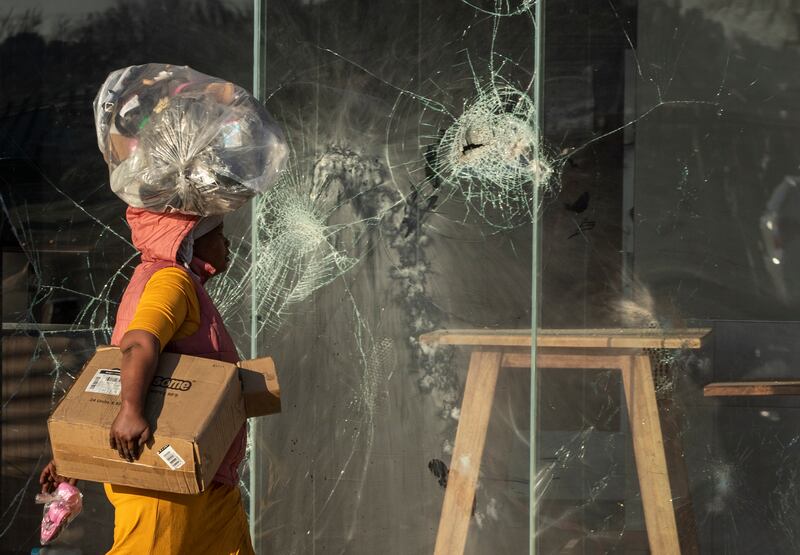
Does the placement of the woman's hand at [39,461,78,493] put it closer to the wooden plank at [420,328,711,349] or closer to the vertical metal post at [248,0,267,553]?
the vertical metal post at [248,0,267,553]

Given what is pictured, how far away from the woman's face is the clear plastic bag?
0.24 ft

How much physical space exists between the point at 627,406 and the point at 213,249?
1783 mm

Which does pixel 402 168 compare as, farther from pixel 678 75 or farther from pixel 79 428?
pixel 79 428

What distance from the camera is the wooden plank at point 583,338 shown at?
400 cm

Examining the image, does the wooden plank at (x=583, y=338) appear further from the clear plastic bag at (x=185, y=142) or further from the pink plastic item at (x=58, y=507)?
the pink plastic item at (x=58, y=507)

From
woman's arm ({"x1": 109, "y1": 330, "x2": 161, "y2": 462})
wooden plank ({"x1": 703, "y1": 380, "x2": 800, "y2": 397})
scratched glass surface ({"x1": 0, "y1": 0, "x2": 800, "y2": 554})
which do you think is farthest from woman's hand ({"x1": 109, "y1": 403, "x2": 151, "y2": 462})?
wooden plank ({"x1": 703, "y1": 380, "x2": 800, "y2": 397})

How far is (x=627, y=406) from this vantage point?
13.3ft

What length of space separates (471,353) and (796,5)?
69.9 inches

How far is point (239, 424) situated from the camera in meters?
2.83

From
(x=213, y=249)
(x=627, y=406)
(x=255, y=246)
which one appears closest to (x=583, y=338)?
(x=627, y=406)

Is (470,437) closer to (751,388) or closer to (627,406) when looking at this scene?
(627,406)

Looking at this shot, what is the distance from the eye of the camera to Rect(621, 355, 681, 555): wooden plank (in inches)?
158

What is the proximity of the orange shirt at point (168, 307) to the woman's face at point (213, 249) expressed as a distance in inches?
7.1

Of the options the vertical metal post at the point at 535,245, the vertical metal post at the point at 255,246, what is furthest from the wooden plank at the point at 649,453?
the vertical metal post at the point at 255,246
